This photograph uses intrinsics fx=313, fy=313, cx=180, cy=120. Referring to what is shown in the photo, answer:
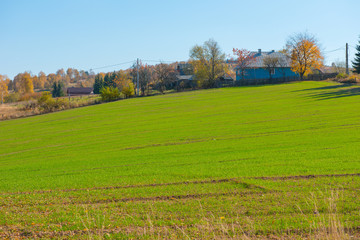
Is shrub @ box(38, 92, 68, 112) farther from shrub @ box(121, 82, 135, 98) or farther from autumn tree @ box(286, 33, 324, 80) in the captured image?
autumn tree @ box(286, 33, 324, 80)

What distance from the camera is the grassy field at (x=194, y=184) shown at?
6.73 m

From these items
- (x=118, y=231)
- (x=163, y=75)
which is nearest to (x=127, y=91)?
(x=163, y=75)

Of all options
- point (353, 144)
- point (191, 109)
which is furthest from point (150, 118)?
point (353, 144)

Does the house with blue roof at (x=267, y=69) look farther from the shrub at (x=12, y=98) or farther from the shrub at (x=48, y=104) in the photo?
the shrub at (x=12, y=98)

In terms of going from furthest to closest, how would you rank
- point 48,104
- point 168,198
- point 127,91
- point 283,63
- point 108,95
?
point 283,63 → point 127,91 → point 108,95 → point 48,104 → point 168,198

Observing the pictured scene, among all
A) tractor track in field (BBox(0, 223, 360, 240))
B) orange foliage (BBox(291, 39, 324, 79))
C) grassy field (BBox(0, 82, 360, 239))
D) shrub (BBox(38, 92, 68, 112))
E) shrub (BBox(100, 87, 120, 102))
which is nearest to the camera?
tractor track in field (BBox(0, 223, 360, 240))

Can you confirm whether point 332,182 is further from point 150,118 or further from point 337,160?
point 150,118

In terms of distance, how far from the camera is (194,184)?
10039mm

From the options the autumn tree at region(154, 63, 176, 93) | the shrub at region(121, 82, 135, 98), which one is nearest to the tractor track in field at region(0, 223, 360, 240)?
the shrub at region(121, 82, 135, 98)

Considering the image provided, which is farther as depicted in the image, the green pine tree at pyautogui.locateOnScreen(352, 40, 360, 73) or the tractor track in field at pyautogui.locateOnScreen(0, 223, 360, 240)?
the green pine tree at pyautogui.locateOnScreen(352, 40, 360, 73)

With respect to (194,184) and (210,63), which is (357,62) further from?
(194,184)

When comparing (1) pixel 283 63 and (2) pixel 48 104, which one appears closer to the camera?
(2) pixel 48 104

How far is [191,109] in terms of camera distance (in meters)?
38.8

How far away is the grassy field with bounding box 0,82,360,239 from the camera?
673 cm
